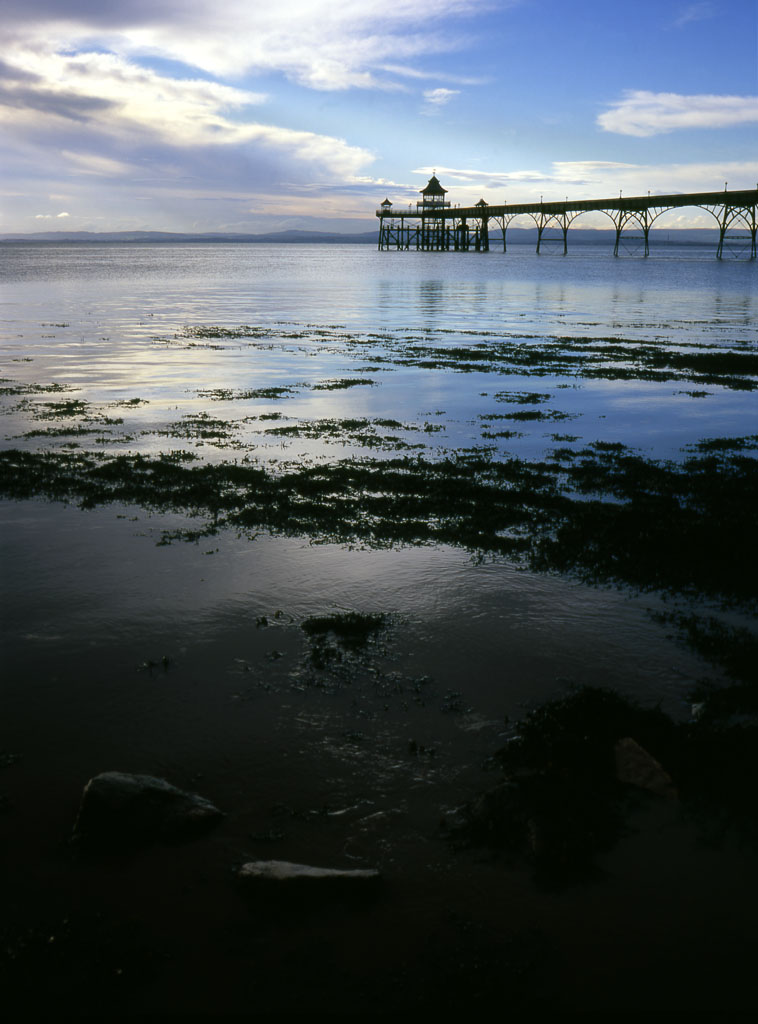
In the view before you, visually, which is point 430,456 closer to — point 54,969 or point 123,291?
point 54,969

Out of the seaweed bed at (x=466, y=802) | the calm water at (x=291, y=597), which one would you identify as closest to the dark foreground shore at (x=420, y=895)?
the seaweed bed at (x=466, y=802)

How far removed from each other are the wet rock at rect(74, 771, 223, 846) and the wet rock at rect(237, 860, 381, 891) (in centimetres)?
Answer: 63

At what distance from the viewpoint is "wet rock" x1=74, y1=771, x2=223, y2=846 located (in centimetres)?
505

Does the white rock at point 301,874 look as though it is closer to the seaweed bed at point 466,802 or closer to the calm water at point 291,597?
the seaweed bed at point 466,802

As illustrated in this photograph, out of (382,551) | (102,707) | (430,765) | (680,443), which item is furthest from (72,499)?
(680,443)

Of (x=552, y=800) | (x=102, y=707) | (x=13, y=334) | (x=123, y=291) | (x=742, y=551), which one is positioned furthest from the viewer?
(x=123, y=291)

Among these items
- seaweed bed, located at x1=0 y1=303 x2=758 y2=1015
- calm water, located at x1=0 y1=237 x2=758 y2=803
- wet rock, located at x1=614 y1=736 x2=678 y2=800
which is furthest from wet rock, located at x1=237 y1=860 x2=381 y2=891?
wet rock, located at x1=614 y1=736 x2=678 y2=800

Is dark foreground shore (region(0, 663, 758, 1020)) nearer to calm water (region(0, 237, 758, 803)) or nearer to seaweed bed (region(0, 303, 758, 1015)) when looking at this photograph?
seaweed bed (region(0, 303, 758, 1015))

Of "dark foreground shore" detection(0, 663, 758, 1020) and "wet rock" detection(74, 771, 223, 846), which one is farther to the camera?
"wet rock" detection(74, 771, 223, 846)

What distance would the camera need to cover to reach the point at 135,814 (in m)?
5.11

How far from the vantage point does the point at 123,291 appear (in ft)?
210

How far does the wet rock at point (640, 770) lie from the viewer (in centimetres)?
557

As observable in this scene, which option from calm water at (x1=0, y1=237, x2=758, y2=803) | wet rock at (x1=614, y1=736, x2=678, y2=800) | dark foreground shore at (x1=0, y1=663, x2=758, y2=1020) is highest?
calm water at (x1=0, y1=237, x2=758, y2=803)

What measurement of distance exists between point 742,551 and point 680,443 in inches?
273
